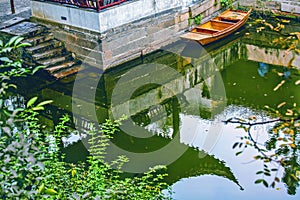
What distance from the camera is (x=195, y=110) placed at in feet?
29.9

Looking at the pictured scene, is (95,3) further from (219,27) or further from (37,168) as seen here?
(37,168)

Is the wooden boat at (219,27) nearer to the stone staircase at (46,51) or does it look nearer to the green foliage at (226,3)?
the green foliage at (226,3)

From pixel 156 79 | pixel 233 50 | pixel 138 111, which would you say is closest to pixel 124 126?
pixel 138 111

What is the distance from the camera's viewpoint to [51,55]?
34.7ft

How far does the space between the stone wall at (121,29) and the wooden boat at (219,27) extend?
44 centimetres

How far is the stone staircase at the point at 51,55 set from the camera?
404 inches

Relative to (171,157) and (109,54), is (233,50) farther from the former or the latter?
(171,157)

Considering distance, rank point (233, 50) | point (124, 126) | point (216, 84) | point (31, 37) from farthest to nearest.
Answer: point (233, 50)
point (31, 37)
point (216, 84)
point (124, 126)

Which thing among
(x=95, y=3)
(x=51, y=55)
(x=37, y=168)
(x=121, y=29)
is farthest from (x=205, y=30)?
(x=37, y=168)

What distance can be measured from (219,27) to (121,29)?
2806 mm

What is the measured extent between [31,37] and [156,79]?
2.71m

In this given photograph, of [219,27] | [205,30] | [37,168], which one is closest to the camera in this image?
[37,168]

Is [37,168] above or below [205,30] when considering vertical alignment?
above

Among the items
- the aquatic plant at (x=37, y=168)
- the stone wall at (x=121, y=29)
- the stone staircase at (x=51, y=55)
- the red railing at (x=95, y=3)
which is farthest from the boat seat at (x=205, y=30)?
the aquatic plant at (x=37, y=168)
